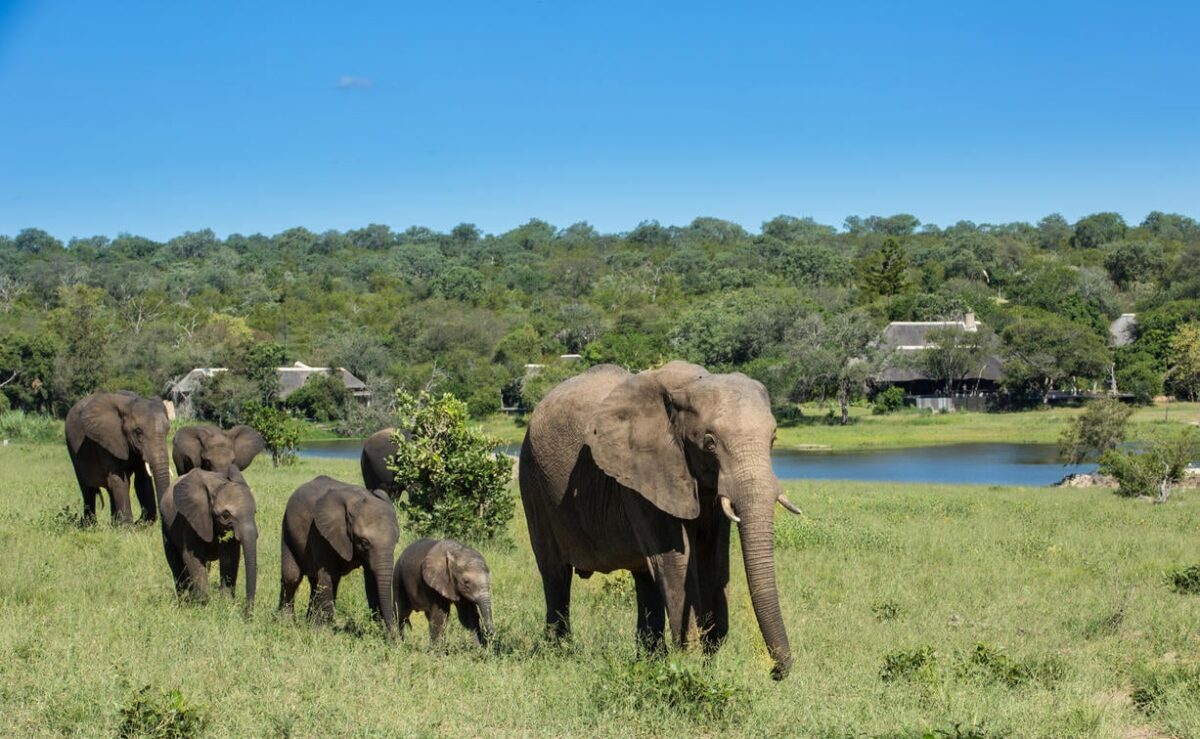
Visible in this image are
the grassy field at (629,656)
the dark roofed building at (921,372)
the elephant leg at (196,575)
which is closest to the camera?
the grassy field at (629,656)

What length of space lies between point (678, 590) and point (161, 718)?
288cm

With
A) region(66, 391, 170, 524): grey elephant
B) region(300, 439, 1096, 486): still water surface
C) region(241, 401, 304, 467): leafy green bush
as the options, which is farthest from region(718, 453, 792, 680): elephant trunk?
region(300, 439, 1096, 486): still water surface

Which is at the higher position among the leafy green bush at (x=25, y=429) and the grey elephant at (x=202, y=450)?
the grey elephant at (x=202, y=450)

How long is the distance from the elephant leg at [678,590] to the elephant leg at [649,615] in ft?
1.04

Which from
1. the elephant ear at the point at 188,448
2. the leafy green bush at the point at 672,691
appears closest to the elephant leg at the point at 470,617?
the leafy green bush at the point at 672,691

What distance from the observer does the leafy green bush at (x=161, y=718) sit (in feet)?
21.2

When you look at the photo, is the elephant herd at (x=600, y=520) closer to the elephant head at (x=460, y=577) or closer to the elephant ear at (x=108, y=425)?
the elephant head at (x=460, y=577)

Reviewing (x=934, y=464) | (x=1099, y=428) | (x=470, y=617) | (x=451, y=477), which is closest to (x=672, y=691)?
(x=470, y=617)

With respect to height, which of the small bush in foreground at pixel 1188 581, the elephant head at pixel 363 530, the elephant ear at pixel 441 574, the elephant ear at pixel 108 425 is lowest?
the small bush in foreground at pixel 1188 581

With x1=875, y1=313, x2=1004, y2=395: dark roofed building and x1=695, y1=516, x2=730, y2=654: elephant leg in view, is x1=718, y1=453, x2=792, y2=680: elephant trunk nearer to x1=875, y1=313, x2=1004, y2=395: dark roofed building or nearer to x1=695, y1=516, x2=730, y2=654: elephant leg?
x1=695, y1=516, x2=730, y2=654: elephant leg

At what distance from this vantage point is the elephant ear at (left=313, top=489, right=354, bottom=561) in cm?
1016

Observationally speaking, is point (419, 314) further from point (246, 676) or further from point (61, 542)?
point (246, 676)

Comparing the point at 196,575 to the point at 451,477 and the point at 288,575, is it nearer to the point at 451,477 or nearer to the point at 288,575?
the point at 288,575

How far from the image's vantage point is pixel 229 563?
37.4ft
